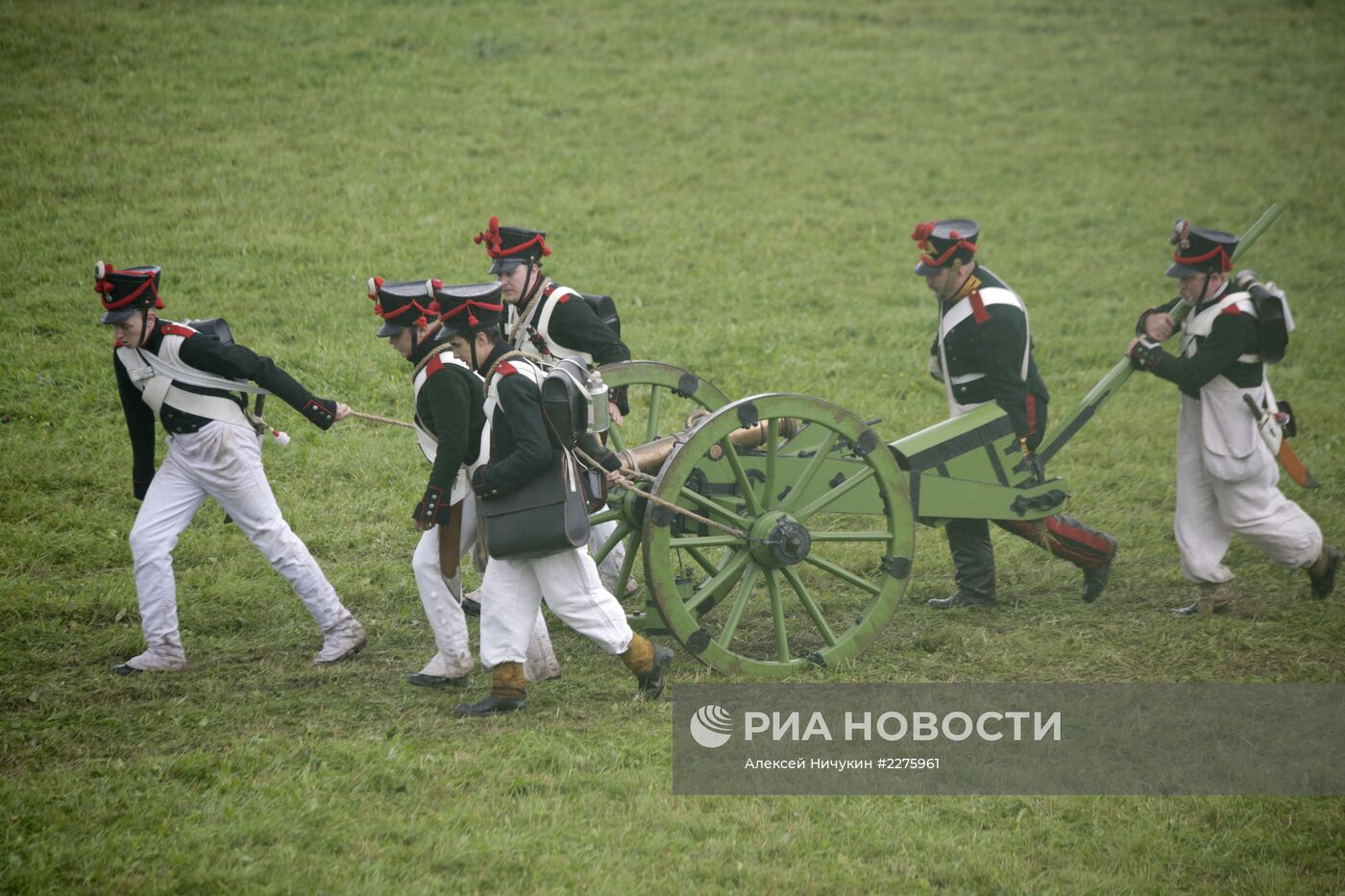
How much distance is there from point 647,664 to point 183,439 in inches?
92.1

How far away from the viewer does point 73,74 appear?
13.7 meters

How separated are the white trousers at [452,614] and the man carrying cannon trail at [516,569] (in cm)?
28

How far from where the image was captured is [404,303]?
552 centimetres

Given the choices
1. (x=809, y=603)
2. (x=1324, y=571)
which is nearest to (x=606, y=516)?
(x=809, y=603)

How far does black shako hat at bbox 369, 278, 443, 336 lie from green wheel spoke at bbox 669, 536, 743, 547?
141 cm

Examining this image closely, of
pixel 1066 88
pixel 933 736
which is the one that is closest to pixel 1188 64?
pixel 1066 88

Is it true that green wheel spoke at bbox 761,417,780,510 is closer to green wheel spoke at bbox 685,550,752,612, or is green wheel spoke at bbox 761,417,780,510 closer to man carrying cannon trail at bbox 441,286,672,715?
green wheel spoke at bbox 685,550,752,612

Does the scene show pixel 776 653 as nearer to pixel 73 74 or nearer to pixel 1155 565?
pixel 1155 565

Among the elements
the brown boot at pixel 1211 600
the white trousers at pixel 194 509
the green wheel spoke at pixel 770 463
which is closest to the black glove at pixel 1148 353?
the brown boot at pixel 1211 600

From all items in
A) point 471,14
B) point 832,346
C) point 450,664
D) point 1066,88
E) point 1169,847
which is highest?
point 471,14

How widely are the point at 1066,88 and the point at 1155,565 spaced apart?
34.7ft

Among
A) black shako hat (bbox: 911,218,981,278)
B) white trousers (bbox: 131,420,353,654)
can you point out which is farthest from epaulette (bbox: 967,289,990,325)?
white trousers (bbox: 131,420,353,654)

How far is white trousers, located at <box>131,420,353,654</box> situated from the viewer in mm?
5844

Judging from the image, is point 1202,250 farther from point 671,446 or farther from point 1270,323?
point 671,446
